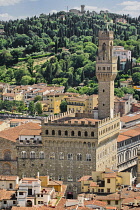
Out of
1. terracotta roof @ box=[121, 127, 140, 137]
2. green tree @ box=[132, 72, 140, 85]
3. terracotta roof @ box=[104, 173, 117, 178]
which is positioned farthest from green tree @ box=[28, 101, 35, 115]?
terracotta roof @ box=[104, 173, 117, 178]

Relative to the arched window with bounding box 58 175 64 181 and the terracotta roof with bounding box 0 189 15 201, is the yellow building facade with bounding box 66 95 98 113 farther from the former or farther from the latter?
the terracotta roof with bounding box 0 189 15 201

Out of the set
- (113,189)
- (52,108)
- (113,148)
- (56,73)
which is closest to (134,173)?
(113,148)

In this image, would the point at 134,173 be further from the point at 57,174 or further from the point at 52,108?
the point at 52,108

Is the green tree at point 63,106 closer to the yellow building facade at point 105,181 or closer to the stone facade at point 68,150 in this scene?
the stone facade at point 68,150

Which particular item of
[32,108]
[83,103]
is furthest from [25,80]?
[83,103]

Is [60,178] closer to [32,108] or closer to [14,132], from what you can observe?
[14,132]

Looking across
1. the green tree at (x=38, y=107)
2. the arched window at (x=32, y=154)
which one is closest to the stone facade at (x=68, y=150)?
the arched window at (x=32, y=154)

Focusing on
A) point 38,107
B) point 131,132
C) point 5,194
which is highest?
point 38,107

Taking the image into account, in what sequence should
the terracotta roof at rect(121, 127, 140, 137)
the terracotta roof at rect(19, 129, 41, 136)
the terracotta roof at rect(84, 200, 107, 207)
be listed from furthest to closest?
1. the terracotta roof at rect(121, 127, 140, 137)
2. the terracotta roof at rect(19, 129, 41, 136)
3. the terracotta roof at rect(84, 200, 107, 207)

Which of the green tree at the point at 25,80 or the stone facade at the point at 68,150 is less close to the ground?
the green tree at the point at 25,80
